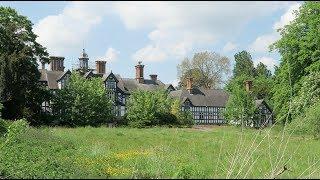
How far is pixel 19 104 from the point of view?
4503cm

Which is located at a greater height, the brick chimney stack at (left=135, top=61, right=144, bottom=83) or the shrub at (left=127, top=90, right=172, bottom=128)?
the brick chimney stack at (left=135, top=61, right=144, bottom=83)

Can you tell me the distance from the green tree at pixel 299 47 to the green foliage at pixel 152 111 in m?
15.5

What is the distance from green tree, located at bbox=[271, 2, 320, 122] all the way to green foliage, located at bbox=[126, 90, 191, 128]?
50.9 feet

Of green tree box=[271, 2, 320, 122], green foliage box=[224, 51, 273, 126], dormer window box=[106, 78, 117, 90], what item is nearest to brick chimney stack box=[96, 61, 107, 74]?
dormer window box=[106, 78, 117, 90]

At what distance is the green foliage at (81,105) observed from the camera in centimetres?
5056

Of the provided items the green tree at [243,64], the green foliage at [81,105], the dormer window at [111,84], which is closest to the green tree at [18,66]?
the green foliage at [81,105]

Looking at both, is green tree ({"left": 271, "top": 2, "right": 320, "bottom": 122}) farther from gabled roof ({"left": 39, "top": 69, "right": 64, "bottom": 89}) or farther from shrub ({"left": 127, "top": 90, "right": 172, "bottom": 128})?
gabled roof ({"left": 39, "top": 69, "right": 64, "bottom": 89})

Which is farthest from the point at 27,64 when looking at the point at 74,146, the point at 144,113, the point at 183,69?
the point at 183,69

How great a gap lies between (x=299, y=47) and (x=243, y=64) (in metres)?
56.7

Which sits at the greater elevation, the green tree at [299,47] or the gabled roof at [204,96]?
the green tree at [299,47]

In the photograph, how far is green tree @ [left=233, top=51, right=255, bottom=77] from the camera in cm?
9912

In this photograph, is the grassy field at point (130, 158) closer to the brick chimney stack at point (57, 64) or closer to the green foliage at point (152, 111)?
the green foliage at point (152, 111)

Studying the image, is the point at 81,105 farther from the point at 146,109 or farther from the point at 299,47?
the point at 299,47

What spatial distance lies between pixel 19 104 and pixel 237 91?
27.9 m
